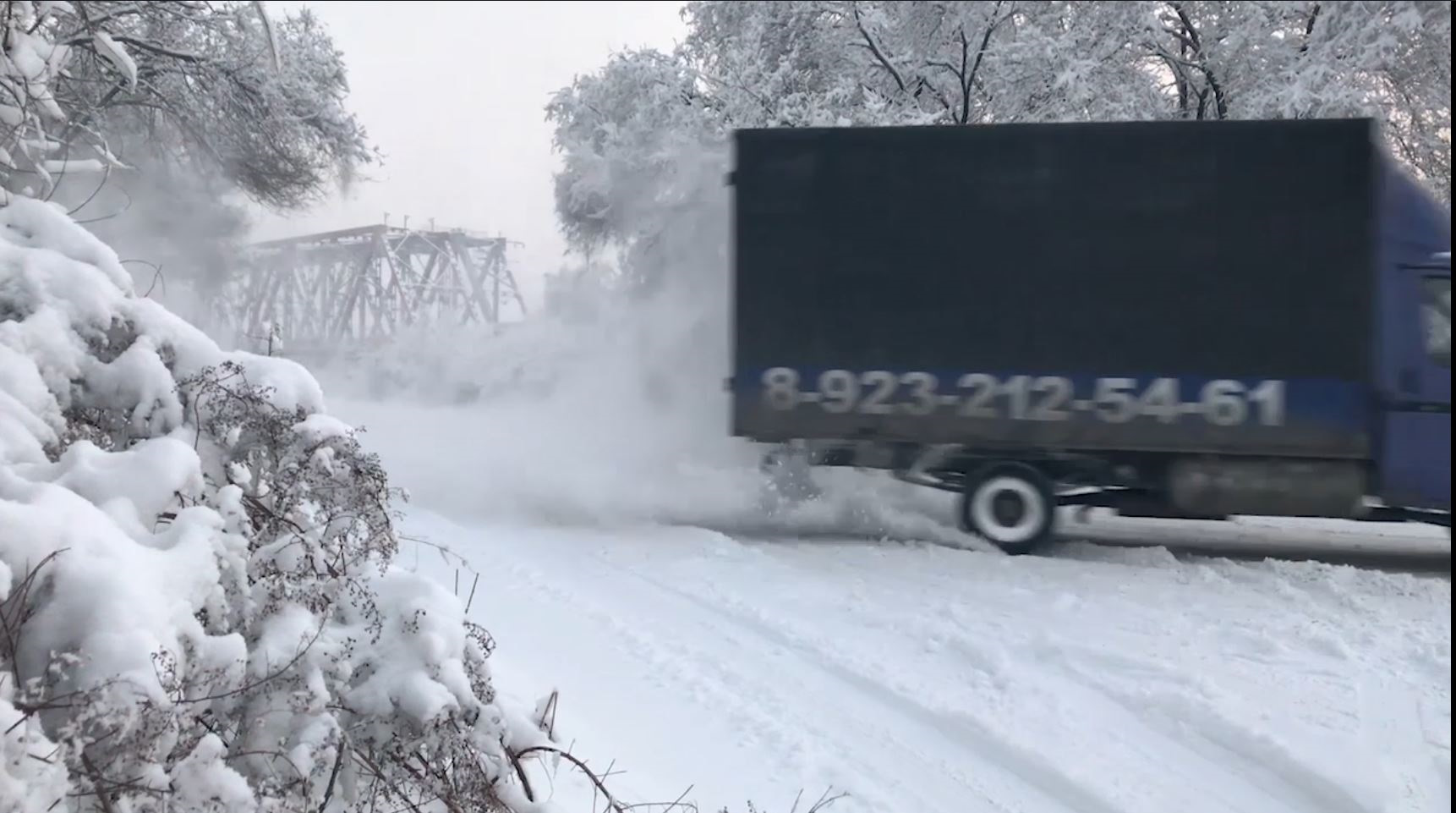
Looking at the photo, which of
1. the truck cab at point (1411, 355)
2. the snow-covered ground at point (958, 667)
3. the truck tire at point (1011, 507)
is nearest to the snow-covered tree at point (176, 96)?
the snow-covered ground at point (958, 667)

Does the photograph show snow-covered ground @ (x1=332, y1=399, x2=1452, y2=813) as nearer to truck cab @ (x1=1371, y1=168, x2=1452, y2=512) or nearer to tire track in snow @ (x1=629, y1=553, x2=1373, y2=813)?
tire track in snow @ (x1=629, y1=553, x2=1373, y2=813)

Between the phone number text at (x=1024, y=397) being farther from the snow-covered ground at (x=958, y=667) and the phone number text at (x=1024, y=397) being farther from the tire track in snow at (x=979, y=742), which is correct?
the tire track in snow at (x=979, y=742)

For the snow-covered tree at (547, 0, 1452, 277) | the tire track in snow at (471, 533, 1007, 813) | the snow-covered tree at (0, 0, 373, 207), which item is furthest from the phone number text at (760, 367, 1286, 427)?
the snow-covered tree at (0, 0, 373, 207)

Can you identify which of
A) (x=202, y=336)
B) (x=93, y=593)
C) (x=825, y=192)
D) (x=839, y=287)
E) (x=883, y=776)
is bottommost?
(x=883, y=776)

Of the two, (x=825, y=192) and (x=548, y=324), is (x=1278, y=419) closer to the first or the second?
(x=825, y=192)

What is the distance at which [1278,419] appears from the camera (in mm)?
9656

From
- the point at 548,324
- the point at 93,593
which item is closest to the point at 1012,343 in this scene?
the point at 93,593

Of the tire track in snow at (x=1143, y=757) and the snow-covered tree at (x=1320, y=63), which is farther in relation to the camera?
the snow-covered tree at (x=1320, y=63)

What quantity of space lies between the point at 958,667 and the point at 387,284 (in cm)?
3703

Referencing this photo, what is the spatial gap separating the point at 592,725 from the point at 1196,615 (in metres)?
4.50

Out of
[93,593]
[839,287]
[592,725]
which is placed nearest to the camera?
[93,593]

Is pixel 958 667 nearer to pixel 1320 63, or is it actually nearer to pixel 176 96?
pixel 1320 63

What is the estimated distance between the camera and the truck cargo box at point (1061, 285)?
9.58 m

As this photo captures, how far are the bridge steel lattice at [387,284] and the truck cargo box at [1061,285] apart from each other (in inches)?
843
